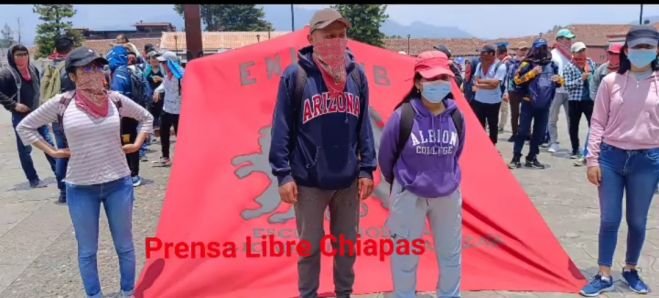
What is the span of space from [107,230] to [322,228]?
2999 millimetres

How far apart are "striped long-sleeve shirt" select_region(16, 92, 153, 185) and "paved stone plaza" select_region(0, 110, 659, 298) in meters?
1.01

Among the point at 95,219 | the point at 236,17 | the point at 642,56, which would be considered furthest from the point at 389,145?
the point at 236,17

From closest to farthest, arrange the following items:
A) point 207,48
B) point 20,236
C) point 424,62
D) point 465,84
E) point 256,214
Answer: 1. point 424,62
2. point 256,214
3. point 20,236
4. point 465,84
5. point 207,48

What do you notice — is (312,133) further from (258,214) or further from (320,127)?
(258,214)

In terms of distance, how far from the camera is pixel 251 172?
4043 mm

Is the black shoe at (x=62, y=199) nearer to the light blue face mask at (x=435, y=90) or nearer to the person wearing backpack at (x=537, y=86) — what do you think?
the light blue face mask at (x=435, y=90)

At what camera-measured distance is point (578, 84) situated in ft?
27.1

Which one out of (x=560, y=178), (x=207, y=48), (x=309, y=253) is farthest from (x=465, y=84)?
(x=207, y=48)

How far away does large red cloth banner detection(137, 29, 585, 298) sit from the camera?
3668 millimetres

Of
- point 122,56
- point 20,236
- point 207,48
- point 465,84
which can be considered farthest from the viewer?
point 207,48

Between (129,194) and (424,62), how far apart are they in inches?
78.4

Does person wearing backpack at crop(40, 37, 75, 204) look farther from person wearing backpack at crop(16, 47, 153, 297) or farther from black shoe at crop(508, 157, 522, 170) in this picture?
black shoe at crop(508, 157, 522, 170)

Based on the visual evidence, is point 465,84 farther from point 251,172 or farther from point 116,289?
point 116,289

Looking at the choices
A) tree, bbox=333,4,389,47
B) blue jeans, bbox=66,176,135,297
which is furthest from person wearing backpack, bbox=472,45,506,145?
tree, bbox=333,4,389,47
